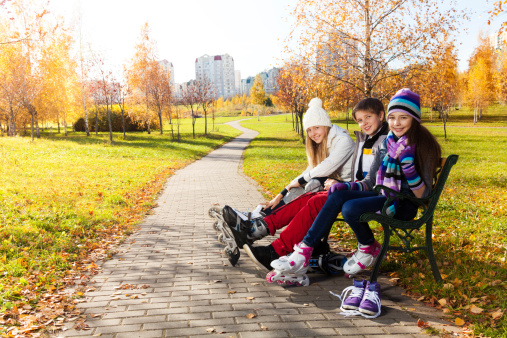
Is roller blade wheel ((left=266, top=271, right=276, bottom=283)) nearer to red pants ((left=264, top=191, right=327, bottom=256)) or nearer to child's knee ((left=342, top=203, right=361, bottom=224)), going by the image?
red pants ((left=264, top=191, right=327, bottom=256))

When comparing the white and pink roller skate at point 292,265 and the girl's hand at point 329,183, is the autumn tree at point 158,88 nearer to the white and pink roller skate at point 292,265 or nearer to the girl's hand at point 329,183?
the girl's hand at point 329,183

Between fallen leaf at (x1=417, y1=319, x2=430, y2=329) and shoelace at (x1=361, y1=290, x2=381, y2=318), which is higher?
shoelace at (x1=361, y1=290, x2=381, y2=318)

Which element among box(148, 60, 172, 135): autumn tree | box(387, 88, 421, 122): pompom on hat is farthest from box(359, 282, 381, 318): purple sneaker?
box(148, 60, 172, 135): autumn tree

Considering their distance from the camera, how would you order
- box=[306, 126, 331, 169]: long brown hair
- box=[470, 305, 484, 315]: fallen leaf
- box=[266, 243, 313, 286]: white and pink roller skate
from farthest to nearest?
box=[306, 126, 331, 169]: long brown hair < box=[266, 243, 313, 286]: white and pink roller skate < box=[470, 305, 484, 315]: fallen leaf

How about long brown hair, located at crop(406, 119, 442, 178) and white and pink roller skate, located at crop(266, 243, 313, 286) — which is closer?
long brown hair, located at crop(406, 119, 442, 178)

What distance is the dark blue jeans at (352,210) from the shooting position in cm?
336

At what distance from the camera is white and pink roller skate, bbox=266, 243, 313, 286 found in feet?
11.6

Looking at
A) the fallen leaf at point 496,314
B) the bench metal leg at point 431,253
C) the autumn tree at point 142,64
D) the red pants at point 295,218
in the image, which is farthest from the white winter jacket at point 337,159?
the autumn tree at point 142,64

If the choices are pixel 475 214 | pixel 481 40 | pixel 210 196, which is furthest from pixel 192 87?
pixel 481 40

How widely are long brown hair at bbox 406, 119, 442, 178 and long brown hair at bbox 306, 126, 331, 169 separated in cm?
108

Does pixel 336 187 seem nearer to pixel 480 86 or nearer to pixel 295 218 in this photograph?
pixel 295 218

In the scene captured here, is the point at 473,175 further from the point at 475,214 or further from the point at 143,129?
the point at 143,129

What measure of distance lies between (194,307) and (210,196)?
5959mm

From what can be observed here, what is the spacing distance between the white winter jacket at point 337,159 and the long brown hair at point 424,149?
0.87 meters
